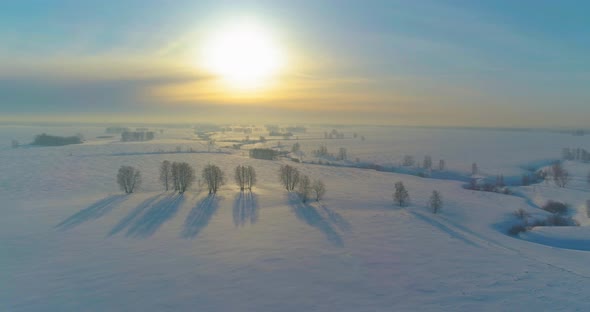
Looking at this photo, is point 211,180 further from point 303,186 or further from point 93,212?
point 93,212

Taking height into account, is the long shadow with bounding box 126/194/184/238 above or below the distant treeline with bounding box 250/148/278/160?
below

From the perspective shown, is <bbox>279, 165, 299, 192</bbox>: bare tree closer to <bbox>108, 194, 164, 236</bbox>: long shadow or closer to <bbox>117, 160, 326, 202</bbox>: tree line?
<bbox>117, 160, 326, 202</bbox>: tree line

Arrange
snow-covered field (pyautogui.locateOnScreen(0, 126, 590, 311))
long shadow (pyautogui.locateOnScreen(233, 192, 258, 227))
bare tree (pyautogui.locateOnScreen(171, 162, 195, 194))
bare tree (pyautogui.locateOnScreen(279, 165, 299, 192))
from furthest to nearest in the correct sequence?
bare tree (pyautogui.locateOnScreen(279, 165, 299, 192)), bare tree (pyautogui.locateOnScreen(171, 162, 195, 194)), long shadow (pyautogui.locateOnScreen(233, 192, 258, 227)), snow-covered field (pyautogui.locateOnScreen(0, 126, 590, 311))

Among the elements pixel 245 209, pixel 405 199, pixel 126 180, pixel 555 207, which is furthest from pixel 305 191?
pixel 555 207

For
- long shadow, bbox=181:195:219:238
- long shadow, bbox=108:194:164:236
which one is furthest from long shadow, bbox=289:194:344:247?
long shadow, bbox=108:194:164:236

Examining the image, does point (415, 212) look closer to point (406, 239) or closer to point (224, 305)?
point (406, 239)

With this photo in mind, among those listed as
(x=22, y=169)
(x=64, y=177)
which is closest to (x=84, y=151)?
(x=22, y=169)
